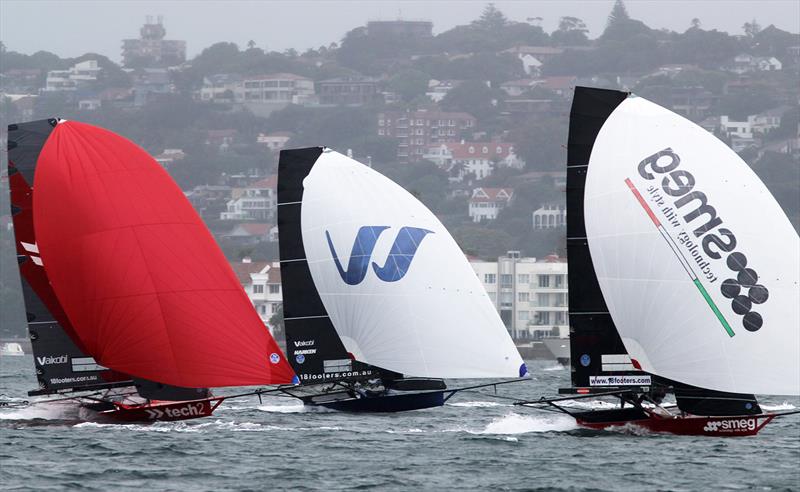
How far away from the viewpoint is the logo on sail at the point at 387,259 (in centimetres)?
2633

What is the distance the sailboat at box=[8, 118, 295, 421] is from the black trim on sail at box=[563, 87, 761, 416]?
12.0 ft

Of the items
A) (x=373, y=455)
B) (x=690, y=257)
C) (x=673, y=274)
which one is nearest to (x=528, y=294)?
(x=673, y=274)

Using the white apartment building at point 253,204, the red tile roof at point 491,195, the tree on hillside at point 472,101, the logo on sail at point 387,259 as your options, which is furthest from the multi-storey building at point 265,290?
the tree on hillside at point 472,101

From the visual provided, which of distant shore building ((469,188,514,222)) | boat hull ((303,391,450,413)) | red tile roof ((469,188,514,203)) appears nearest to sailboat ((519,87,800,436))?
boat hull ((303,391,450,413))

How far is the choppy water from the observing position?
753 inches

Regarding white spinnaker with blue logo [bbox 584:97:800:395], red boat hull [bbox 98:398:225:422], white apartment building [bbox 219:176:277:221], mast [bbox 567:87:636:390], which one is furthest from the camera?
white apartment building [bbox 219:176:277:221]

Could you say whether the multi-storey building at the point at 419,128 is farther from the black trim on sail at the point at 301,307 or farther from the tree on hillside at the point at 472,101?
the black trim on sail at the point at 301,307

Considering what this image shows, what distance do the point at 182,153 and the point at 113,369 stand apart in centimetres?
14962

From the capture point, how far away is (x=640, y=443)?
21938mm

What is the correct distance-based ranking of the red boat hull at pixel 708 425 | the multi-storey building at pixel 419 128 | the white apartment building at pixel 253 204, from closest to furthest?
the red boat hull at pixel 708 425 < the white apartment building at pixel 253 204 < the multi-storey building at pixel 419 128

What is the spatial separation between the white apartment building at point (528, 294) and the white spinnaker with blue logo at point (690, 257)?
57907mm

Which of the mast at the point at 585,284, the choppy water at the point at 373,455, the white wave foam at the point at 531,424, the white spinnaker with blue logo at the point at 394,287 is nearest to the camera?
the choppy water at the point at 373,455

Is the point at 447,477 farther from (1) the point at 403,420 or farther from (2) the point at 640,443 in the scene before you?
(1) the point at 403,420

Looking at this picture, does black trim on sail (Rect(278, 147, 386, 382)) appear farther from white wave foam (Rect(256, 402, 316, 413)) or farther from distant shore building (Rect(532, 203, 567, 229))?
distant shore building (Rect(532, 203, 567, 229))
